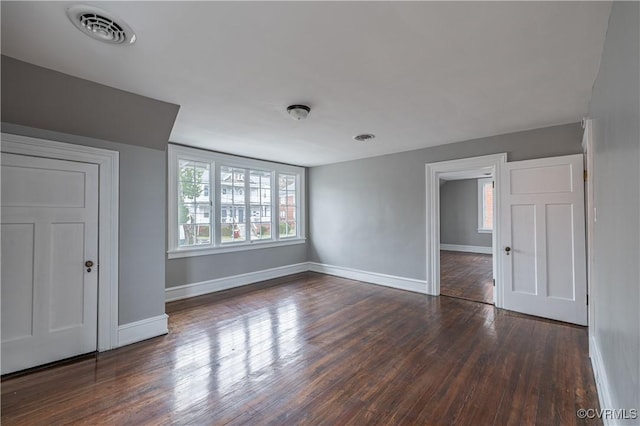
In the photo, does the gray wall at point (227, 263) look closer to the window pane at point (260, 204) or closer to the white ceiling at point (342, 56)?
the window pane at point (260, 204)

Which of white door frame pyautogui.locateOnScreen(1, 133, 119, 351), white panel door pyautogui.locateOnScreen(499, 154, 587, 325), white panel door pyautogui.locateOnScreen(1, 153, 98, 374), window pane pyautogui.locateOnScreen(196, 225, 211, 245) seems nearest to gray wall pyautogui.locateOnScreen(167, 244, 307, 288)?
window pane pyautogui.locateOnScreen(196, 225, 211, 245)

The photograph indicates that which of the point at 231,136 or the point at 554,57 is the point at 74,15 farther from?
the point at 554,57

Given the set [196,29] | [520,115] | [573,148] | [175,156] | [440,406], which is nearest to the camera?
[196,29]

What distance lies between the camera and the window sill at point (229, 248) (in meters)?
4.30

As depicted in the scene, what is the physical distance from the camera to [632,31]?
1122mm

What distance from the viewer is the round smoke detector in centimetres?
153

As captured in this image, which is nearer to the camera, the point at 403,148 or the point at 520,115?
the point at 520,115

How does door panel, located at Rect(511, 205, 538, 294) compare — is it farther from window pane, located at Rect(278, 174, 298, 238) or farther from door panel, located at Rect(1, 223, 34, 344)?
door panel, located at Rect(1, 223, 34, 344)

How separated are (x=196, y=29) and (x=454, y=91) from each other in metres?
2.14

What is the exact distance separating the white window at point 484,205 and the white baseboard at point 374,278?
560 cm

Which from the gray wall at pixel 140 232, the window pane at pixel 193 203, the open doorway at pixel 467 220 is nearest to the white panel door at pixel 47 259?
the gray wall at pixel 140 232

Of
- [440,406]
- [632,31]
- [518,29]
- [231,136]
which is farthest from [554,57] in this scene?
[231,136]

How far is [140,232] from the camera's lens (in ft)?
9.65

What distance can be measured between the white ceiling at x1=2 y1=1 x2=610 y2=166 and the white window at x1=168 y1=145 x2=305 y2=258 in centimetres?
140
